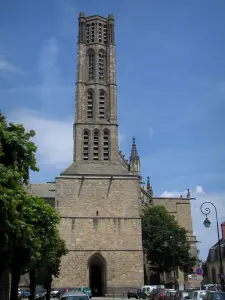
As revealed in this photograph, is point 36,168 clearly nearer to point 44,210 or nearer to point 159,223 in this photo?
point 44,210

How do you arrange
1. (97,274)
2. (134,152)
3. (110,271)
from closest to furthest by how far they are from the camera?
(110,271) < (97,274) < (134,152)

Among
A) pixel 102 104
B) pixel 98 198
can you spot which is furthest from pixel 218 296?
pixel 102 104

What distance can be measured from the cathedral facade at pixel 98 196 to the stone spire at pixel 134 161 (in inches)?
583

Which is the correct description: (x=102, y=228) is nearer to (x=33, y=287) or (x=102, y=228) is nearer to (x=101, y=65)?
(x=33, y=287)

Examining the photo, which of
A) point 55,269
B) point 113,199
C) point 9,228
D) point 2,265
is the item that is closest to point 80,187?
point 113,199

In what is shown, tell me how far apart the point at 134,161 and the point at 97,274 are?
20.3m

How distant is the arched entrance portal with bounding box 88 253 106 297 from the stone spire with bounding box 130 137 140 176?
18014 millimetres

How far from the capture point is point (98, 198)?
3750cm

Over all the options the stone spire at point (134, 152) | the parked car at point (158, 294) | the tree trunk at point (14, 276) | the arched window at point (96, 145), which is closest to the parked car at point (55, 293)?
the parked car at point (158, 294)

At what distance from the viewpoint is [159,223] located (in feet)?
157

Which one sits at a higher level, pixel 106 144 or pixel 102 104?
pixel 102 104

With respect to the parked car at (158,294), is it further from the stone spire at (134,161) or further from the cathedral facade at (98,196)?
the stone spire at (134,161)

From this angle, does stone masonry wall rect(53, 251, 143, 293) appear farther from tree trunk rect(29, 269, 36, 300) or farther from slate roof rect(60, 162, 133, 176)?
Result: tree trunk rect(29, 269, 36, 300)

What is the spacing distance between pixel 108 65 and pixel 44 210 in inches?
1022
